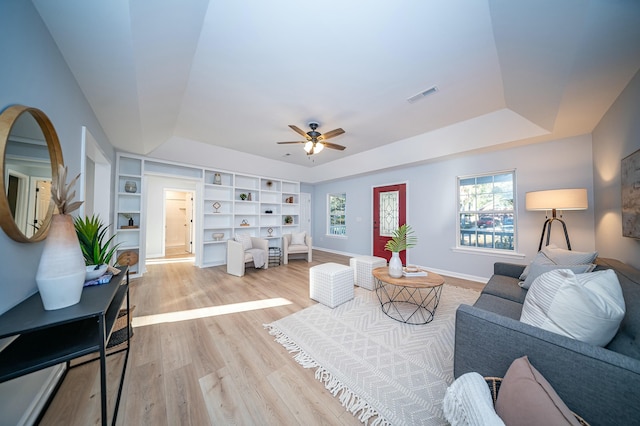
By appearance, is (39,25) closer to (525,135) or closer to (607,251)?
(525,135)

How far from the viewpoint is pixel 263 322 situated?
2297 millimetres

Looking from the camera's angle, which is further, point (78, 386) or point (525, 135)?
point (525, 135)

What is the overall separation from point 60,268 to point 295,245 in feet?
14.1

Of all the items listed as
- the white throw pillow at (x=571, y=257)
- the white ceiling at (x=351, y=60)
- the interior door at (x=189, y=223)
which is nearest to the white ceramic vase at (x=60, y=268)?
the white ceiling at (x=351, y=60)

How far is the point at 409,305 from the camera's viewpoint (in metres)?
2.72

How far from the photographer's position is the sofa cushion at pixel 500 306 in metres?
1.61

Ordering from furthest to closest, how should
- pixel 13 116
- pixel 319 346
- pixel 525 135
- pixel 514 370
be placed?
pixel 525 135 → pixel 319 346 → pixel 13 116 → pixel 514 370

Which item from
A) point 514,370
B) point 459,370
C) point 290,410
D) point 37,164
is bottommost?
point 290,410

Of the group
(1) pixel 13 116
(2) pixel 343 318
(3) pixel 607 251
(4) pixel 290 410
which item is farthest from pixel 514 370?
(3) pixel 607 251

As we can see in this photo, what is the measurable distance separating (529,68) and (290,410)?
349 centimetres

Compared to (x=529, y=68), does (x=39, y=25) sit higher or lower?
lower

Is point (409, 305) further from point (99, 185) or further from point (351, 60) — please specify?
point (99, 185)

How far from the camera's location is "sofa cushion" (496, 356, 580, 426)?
2.15 feet

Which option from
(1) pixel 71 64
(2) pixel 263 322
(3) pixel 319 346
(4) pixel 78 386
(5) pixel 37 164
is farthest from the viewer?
(2) pixel 263 322
